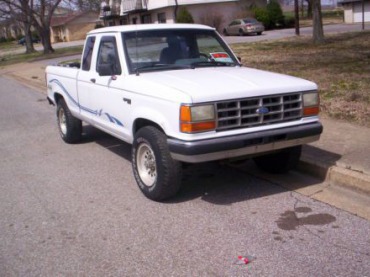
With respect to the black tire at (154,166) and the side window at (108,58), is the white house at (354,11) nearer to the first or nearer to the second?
the side window at (108,58)

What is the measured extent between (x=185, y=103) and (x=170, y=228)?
1.21 meters

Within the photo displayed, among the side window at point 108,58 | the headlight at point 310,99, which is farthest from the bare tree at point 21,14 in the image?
the headlight at point 310,99

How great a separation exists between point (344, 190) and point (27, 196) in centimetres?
A: 369

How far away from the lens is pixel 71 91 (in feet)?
24.7

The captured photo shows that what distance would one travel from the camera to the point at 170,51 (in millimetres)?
6168

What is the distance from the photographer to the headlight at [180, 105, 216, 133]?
4.64 metres

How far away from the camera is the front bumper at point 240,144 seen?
15.4ft

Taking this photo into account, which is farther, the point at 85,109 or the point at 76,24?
the point at 76,24

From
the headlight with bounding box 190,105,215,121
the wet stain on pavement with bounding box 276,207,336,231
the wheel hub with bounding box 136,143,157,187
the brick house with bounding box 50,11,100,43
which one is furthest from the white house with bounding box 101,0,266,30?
the wet stain on pavement with bounding box 276,207,336,231

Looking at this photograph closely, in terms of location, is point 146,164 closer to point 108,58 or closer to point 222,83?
point 222,83

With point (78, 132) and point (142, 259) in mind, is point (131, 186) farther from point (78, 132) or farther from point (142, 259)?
point (78, 132)

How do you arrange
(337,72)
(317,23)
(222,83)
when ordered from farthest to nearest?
(317,23) < (337,72) < (222,83)

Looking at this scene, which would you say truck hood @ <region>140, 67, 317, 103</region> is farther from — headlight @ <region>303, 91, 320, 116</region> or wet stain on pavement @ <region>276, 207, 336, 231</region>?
wet stain on pavement @ <region>276, 207, 336, 231</region>

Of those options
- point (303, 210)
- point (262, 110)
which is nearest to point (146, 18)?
point (262, 110)
